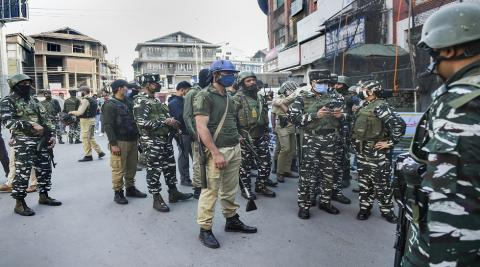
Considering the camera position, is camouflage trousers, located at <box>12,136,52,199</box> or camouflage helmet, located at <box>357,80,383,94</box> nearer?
camouflage helmet, located at <box>357,80,383,94</box>

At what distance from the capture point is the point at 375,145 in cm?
406

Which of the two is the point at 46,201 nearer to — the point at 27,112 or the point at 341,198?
the point at 27,112

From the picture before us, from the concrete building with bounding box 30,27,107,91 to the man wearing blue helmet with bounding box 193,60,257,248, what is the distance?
48.3 meters

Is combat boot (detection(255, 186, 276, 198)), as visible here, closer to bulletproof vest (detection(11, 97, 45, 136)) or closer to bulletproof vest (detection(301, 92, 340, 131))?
bulletproof vest (detection(301, 92, 340, 131))

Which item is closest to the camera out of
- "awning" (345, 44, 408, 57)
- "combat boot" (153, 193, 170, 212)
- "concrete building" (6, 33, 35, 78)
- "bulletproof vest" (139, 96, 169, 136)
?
"combat boot" (153, 193, 170, 212)

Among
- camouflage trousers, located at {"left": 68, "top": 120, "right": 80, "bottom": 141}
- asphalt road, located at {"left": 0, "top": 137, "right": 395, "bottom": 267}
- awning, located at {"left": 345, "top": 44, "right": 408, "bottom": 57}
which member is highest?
awning, located at {"left": 345, "top": 44, "right": 408, "bottom": 57}

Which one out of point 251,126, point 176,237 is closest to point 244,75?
point 251,126

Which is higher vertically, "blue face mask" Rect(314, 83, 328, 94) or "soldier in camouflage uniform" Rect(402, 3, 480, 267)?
"blue face mask" Rect(314, 83, 328, 94)

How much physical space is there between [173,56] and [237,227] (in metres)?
57.7

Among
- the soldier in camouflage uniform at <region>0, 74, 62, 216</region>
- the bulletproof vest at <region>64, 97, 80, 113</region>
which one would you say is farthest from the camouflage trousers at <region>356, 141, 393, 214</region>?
the bulletproof vest at <region>64, 97, 80, 113</region>

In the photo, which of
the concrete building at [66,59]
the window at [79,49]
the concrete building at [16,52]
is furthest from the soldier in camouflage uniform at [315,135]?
the window at [79,49]

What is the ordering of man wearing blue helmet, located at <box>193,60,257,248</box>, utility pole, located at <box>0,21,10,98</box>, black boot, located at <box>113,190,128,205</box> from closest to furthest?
man wearing blue helmet, located at <box>193,60,257,248</box>
black boot, located at <box>113,190,128,205</box>
utility pole, located at <box>0,21,10,98</box>

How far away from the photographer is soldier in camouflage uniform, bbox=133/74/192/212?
4.62 meters

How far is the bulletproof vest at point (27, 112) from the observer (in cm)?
444
